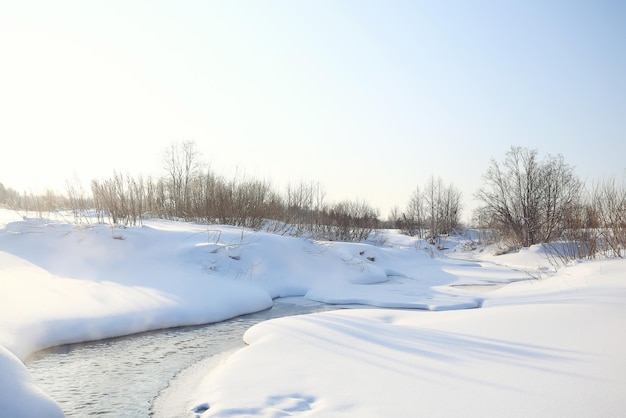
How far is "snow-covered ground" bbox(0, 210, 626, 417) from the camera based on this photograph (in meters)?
2.07

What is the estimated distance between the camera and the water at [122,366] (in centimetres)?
256

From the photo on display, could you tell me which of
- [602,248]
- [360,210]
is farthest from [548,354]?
[360,210]

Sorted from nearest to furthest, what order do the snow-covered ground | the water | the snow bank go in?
the snow bank < the snow-covered ground < the water

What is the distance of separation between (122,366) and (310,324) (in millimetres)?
1669

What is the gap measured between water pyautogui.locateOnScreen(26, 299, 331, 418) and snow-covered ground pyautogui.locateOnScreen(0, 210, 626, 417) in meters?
0.23

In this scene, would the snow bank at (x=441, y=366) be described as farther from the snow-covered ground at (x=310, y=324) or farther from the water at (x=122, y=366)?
the water at (x=122, y=366)

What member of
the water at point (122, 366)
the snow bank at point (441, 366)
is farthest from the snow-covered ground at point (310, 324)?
the water at point (122, 366)

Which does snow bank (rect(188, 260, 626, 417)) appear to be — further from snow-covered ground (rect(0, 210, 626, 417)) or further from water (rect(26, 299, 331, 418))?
water (rect(26, 299, 331, 418))

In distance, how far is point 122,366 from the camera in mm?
3270

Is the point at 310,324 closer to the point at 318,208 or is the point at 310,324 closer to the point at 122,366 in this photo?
the point at 122,366

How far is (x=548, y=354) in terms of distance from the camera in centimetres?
253

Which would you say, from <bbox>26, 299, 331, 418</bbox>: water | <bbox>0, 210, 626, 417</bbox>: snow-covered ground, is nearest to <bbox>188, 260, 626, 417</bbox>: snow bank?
<bbox>0, 210, 626, 417</bbox>: snow-covered ground

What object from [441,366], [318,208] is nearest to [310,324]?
[441,366]

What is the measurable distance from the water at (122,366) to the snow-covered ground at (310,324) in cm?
23
